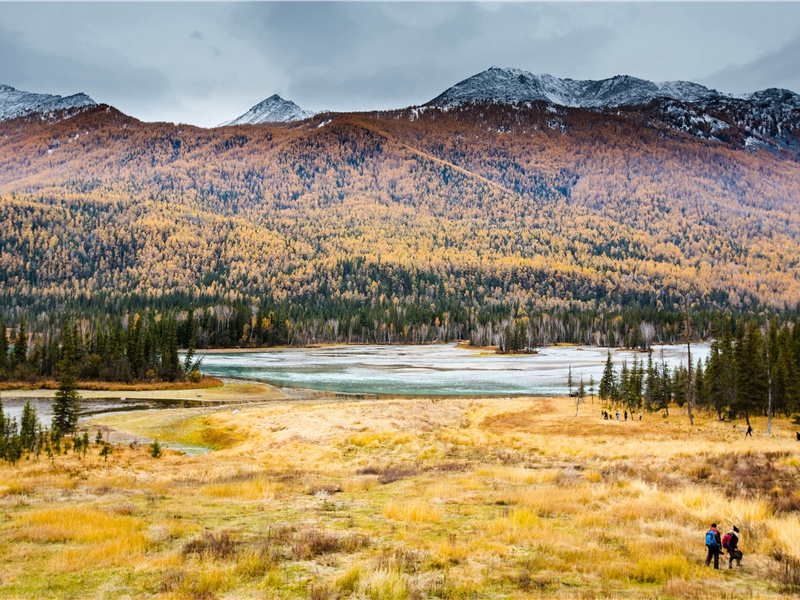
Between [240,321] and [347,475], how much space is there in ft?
453

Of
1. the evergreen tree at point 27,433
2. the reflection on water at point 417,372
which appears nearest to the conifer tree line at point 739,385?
the reflection on water at point 417,372

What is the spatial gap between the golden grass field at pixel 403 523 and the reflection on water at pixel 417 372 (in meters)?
44.0

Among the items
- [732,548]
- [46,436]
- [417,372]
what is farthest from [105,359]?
[732,548]

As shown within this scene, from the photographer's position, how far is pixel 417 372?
9625cm

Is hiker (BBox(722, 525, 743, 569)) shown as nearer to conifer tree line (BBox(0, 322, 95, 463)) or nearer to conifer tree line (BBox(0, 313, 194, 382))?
conifer tree line (BBox(0, 322, 95, 463))

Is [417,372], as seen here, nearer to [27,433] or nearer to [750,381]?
[750,381]

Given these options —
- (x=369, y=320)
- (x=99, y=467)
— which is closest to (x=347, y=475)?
(x=99, y=467)

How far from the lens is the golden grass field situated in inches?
383

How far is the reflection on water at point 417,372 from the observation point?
249 ft

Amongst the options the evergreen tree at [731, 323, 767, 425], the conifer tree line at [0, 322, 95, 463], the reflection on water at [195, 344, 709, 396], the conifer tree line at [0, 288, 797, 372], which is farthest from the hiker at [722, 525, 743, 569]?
the conifer tree line at [0, 288, 797, 372]

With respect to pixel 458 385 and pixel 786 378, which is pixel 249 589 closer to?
pixel 786 378

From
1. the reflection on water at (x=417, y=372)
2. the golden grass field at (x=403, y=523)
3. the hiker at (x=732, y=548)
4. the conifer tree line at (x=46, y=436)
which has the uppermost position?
the hiker at (x=732, y=548)

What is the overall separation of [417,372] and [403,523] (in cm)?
8212

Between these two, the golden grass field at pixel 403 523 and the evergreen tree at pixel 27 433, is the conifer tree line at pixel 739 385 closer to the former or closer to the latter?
the golden grass field at pixel 403 523
